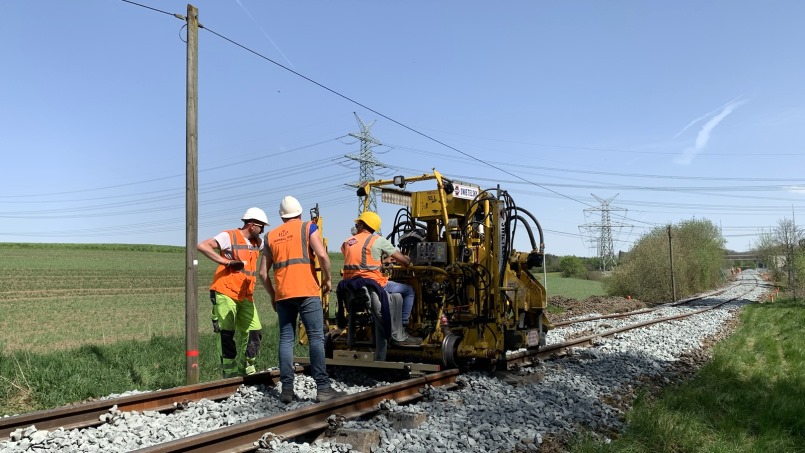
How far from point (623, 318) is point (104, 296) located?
24.0m

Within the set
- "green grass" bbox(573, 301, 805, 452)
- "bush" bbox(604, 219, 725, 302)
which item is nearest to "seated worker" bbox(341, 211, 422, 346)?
"green grass" bbox(573, 301, 805, 452)

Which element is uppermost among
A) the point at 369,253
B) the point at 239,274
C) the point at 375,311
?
the point at 369,253

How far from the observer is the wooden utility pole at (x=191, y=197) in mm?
7492

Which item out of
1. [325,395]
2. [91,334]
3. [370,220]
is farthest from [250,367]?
[91,334]

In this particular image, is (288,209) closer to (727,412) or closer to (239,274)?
(239,274)

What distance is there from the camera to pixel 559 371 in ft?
26.3

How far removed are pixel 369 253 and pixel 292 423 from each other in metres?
2.50

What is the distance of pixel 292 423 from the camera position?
181 inches

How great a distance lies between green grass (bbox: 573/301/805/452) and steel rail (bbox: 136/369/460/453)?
189 centimetres

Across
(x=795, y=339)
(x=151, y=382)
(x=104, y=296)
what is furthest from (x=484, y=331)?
(x=104, y=296)

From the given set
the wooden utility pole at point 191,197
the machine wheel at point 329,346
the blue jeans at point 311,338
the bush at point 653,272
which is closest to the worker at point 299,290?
the blue jeans at point 311,338

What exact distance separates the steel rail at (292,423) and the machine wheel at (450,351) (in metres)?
0.70

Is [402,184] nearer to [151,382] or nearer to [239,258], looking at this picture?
[239,258]

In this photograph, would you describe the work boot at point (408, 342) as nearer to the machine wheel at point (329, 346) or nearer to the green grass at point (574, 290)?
the machine wheel at point (329, 346)
